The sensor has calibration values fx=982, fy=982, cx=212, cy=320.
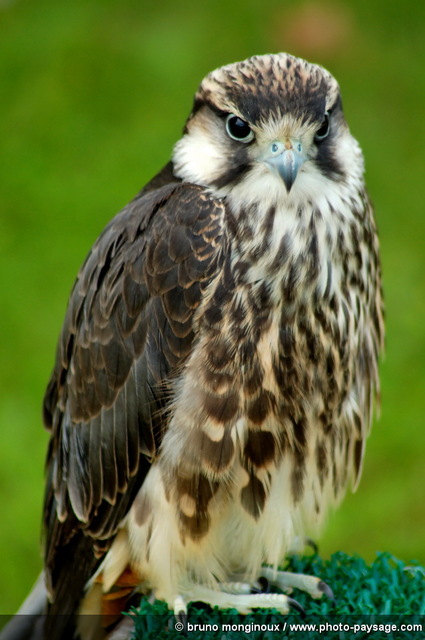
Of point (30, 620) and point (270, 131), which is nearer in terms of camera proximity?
point (270, 131)

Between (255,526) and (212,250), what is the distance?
0.93 meters

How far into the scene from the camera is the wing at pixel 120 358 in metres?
3.03

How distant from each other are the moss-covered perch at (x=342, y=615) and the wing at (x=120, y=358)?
1.16 ft

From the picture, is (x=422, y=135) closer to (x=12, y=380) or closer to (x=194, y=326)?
(x=12, y=380)

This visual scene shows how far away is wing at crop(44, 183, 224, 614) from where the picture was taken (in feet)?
9.93

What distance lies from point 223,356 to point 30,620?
52.7 inches

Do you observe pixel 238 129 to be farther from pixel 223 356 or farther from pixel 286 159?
pixel 223 356

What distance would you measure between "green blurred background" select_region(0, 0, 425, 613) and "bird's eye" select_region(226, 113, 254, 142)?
9.55 ft

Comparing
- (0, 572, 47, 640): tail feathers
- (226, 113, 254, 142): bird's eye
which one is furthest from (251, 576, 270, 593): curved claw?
(226, 113, 254, 142): bird's eye

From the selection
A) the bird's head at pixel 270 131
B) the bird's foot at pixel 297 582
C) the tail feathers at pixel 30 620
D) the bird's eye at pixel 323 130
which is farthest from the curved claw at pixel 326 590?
the bird's eye at pixel 323 130

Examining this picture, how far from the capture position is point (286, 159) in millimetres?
2854

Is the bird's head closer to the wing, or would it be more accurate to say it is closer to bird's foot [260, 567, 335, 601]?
the wing

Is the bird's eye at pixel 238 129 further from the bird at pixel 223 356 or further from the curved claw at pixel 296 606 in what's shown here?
the curved claw at pixel 296 606

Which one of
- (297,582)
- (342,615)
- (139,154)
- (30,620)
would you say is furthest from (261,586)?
(139,154)
